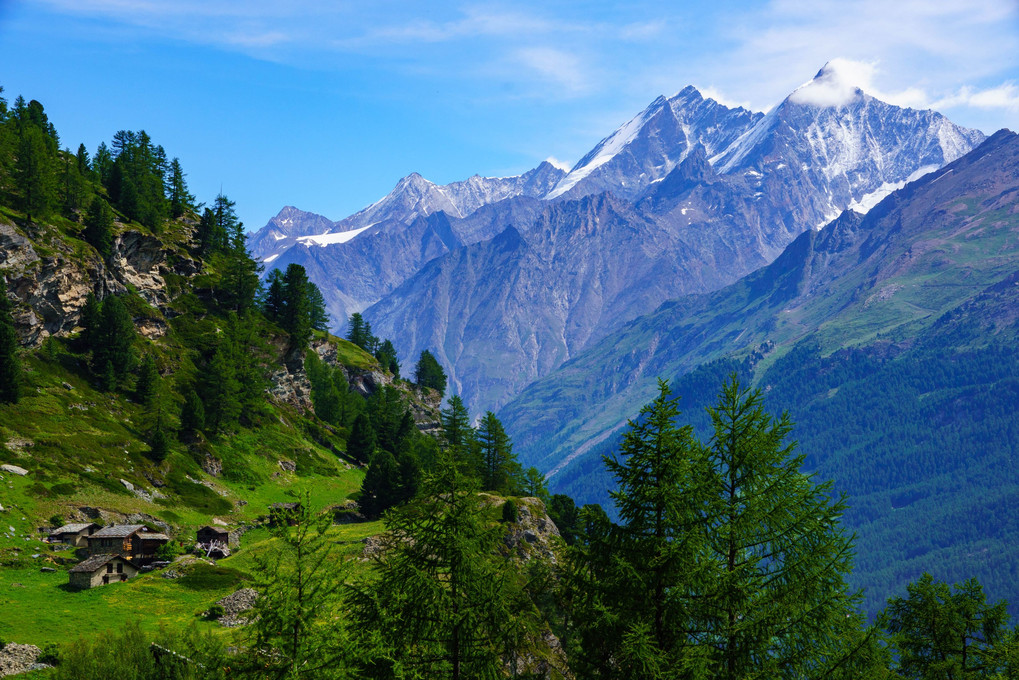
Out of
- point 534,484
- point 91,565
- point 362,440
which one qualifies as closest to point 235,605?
point 91,565

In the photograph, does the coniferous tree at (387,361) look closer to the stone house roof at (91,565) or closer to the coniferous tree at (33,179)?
the coniferous tree at (33,179)

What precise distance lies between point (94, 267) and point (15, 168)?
764 inches

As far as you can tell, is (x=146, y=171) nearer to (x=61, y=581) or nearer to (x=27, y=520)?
(x=27, y=520)

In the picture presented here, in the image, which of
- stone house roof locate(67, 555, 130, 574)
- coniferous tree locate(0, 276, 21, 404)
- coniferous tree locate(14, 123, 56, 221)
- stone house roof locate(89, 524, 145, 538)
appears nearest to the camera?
stone house roof locate(67, 555, 130, 574)

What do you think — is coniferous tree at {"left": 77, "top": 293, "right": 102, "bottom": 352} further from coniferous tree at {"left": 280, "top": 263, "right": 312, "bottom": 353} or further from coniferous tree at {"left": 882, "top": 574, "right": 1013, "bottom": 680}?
coniferous tree at {"left": 882, "top": 574, "right": 1013, "bottom": 680}

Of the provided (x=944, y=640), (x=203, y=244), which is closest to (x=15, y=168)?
(x=203, y=244)

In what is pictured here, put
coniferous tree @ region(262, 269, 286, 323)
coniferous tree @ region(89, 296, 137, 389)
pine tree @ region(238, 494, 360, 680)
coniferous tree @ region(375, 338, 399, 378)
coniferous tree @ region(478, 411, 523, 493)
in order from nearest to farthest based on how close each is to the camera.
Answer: pine tree @ region(238, 494, 360, 680) < coniferous tree @ region(89, 296, 137, 389) < coniferous tree @ region(478, 411, 523, 493) < coniferous tree @ region(262, 269, 286, 323) < coniferous tree @ region(375, 338, 399, 378)

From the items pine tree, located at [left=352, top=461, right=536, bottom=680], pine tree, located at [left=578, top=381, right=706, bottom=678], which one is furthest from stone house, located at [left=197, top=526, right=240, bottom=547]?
pine tree, located at [left=578, top=381, right=706, bottom=678]

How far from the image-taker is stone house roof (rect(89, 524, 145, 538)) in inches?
2554

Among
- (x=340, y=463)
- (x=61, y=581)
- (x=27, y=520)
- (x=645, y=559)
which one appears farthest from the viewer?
(x=340, y=463)

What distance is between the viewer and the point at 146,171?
14912cm

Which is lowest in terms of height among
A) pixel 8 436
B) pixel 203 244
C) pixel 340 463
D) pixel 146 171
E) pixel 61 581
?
pixel 61 581

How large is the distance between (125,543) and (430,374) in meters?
126

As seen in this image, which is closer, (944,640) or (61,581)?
(944,640)
